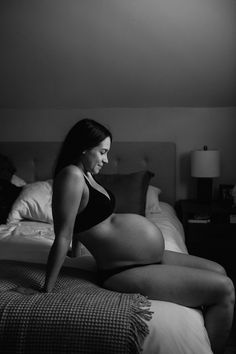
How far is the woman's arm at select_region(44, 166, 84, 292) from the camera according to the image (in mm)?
1359

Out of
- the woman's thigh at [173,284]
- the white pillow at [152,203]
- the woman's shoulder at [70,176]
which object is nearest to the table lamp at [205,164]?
the white pillow at [152,203]

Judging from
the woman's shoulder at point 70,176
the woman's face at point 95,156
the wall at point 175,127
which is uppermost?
the wall at point 175,127

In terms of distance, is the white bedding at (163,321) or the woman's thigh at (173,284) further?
Answer: the woman's thigh at (173,284)

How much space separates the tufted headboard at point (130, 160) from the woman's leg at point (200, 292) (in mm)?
1980

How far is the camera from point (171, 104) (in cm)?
338

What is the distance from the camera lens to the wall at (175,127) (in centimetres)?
337

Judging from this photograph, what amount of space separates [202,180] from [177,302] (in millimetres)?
1979

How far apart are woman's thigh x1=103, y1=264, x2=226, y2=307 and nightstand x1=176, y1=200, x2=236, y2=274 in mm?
1497

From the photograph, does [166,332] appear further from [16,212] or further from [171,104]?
[171,104]

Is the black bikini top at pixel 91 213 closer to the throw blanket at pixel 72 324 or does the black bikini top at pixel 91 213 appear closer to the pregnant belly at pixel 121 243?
the pregnant belly at pixel 121 243

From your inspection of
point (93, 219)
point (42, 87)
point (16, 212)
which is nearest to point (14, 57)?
point (42, 87)

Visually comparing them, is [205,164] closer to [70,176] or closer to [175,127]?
[175,127]

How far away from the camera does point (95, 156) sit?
1.55 metres

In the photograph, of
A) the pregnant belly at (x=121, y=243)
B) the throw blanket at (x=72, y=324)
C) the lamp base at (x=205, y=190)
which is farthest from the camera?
the lamp base at (x=205, y=190)
